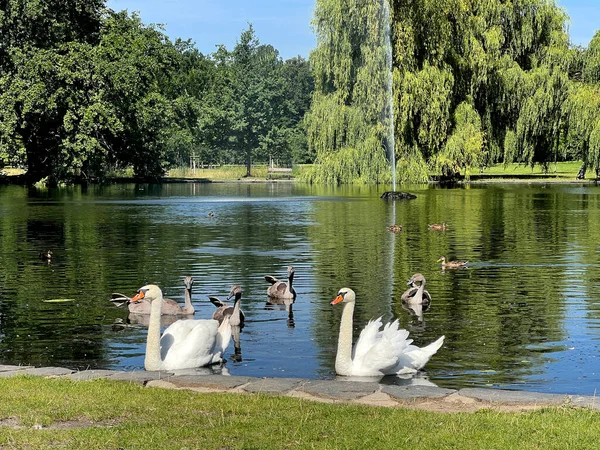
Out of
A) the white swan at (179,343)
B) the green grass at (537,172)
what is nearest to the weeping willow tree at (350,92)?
the green grass at (537,172)

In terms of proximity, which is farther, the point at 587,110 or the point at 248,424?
the point at 587,110

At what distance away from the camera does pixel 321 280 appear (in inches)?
878

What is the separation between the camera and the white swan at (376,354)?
11.8 meters

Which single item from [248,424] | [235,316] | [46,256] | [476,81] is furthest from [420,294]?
[476,81]

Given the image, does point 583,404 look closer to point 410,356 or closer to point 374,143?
point 410,356

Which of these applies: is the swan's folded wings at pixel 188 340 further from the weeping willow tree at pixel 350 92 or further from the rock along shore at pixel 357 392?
the weeping willow tree at pixel 350 92

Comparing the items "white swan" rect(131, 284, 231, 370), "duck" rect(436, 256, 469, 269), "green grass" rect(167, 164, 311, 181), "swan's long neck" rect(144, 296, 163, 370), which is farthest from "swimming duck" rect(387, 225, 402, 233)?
"green grass" rect(167, 164, 311, 181)

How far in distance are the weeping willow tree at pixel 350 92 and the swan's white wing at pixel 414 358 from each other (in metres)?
45.0

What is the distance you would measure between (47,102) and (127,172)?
44.0 m

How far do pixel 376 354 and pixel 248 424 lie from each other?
3.80 m

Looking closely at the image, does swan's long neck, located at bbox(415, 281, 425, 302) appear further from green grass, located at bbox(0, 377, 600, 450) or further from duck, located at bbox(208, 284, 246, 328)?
green grass, located at bbox(0, 377, 600, 450)

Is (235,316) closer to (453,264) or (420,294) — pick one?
(420,294)

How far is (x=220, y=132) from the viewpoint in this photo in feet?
394

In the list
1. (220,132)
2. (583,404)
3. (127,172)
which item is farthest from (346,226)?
(220,132)
